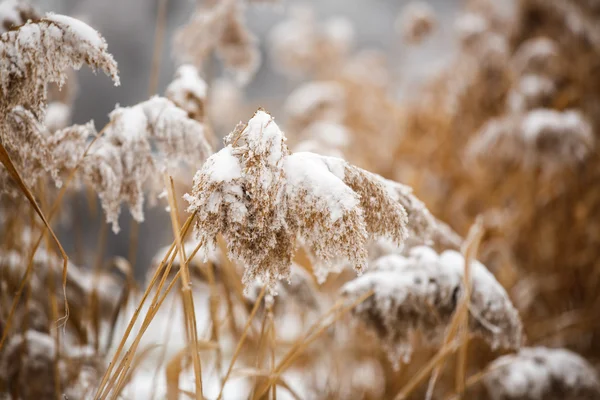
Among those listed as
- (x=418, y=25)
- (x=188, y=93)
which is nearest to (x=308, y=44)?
(x=418, y=25)

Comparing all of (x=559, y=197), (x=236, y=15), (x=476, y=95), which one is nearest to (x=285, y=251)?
(x=236, y=15)

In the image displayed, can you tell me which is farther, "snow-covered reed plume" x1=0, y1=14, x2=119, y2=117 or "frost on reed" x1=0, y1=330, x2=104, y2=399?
"frost on reed" x1=0, y1=330, x2=104, y2=399

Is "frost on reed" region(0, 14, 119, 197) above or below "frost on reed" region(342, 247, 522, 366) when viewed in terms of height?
above

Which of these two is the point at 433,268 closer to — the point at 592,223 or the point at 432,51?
the point at 592,223

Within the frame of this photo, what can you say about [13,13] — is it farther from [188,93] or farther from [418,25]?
[418,25]

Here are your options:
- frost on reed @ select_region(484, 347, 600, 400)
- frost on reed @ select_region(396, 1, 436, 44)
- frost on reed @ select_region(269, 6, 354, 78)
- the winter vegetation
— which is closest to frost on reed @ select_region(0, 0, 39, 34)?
the winter vegetation

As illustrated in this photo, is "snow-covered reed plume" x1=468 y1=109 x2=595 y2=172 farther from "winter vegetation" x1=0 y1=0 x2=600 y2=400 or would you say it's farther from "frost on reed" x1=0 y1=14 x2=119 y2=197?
"frost on reed" x1=0 y1=14 x2=119 y2=197
